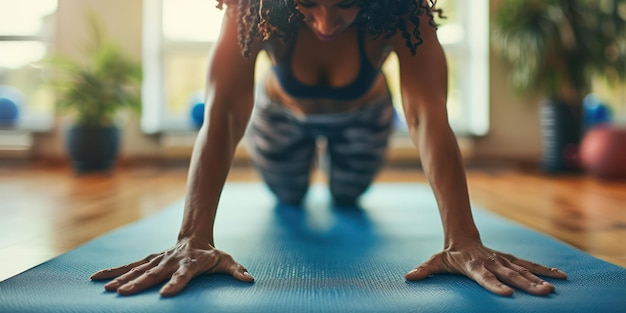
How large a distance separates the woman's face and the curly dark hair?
0.8 inches

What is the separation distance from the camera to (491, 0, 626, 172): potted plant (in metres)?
3.49

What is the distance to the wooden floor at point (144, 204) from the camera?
1.39m

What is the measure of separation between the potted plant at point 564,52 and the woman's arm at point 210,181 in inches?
120

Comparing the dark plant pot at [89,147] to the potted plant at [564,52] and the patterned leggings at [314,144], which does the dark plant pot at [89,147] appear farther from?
the potted plant at [564,52]

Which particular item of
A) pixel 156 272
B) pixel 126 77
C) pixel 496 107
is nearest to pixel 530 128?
pixel 496 107

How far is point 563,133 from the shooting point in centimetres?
360

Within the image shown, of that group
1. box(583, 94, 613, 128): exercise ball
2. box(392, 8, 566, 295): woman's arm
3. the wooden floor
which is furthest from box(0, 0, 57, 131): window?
box(583, 94, 613, 128): exercise ball

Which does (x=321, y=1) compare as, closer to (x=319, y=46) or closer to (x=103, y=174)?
(x=319, y=46)

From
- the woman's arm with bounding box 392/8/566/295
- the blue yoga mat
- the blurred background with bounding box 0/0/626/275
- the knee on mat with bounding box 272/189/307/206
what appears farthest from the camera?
the blurred background with bounding box 0/0/626/275

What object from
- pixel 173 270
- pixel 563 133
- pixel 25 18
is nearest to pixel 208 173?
pixel 173 270

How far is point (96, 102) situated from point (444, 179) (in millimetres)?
3094

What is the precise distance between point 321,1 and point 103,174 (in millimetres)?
2923

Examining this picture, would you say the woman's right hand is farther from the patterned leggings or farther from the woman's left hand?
the patterned leggings

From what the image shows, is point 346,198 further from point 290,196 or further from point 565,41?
point 565,41
